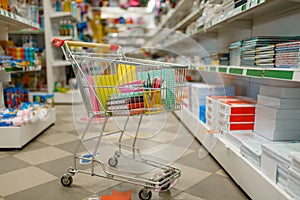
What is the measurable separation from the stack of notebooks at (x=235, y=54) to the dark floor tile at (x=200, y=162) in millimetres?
775

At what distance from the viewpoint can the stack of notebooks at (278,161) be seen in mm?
1246

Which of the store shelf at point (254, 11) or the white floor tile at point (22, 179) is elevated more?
the store shelf at point (254, 11)

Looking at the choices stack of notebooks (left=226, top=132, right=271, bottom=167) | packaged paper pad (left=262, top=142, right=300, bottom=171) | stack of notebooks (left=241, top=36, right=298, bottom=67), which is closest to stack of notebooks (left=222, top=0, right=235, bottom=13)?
stack of notebooks (left=241, top=36, right=298, bottom=67)

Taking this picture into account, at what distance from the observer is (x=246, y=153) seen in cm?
163

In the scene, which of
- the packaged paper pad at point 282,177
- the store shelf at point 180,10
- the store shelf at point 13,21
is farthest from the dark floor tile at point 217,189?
the store shelf at point 180,10

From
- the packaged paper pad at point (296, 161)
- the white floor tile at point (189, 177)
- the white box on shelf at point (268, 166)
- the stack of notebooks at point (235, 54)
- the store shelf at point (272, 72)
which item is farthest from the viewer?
the stack of notebooks at point (235, 54)

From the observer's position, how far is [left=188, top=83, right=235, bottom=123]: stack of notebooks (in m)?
2.66

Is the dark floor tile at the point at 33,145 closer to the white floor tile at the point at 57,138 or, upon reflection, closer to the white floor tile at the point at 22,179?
the white floor tile at the point at 57,138

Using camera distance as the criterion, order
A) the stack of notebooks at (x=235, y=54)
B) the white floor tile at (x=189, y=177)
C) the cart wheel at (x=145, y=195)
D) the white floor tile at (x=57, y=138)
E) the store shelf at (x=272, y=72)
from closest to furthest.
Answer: the store shelf at (x=272, y=72), the cart wheel at (x=145, y=195), the white floor tile at (x=189, y=177), the stack of notebooks at (x=235, y=54), the white floor tile at (x=57, y=138)

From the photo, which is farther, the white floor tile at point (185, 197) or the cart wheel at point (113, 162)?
the cart wheel at point (113, 162)

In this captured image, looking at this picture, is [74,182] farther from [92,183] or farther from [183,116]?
[183,116]

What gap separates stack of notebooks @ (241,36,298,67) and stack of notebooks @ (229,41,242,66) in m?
0.14

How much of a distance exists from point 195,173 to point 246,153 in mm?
417

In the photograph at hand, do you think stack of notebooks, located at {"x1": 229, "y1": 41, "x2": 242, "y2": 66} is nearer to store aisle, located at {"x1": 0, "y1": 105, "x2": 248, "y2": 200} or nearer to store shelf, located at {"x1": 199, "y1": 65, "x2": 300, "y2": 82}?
store shelf, located at {"x1": 199, "y1": 65, "x2": 300, "y2": 82}
